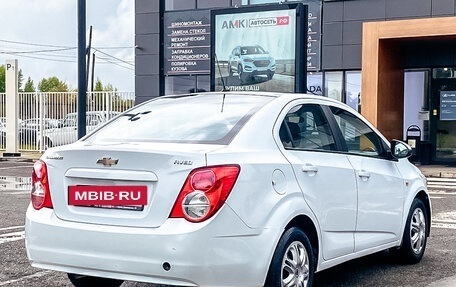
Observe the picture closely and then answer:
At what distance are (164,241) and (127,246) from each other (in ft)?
0.87

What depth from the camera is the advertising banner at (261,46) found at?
15336 millimetres

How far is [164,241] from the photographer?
4.16m

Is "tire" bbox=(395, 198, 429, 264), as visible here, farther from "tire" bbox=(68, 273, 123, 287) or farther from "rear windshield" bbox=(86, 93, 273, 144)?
"tire" bbox=(68, 273, 123, 287)

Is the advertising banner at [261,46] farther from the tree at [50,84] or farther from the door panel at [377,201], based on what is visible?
the tree at [50,84]

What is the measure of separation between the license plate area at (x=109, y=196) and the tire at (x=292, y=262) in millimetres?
962

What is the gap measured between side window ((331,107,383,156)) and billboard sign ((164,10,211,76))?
1772cm

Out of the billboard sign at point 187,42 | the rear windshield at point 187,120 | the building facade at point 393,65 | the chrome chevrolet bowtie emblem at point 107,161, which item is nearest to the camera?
the chrome chevrolet bowtie emblem at point 107,161

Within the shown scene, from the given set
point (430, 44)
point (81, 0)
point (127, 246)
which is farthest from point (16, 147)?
point (127, 246)

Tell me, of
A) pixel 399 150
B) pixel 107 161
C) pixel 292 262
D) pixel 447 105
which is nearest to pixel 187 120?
pixel 107 161

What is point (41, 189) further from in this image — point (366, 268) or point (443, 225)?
point (443, 225)

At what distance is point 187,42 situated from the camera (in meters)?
24.1

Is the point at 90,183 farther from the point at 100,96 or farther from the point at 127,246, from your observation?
the point at 100,96

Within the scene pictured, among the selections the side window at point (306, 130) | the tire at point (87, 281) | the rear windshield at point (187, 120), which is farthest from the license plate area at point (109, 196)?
the side window at point (306, 130)

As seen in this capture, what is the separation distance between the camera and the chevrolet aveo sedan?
4.19 m
